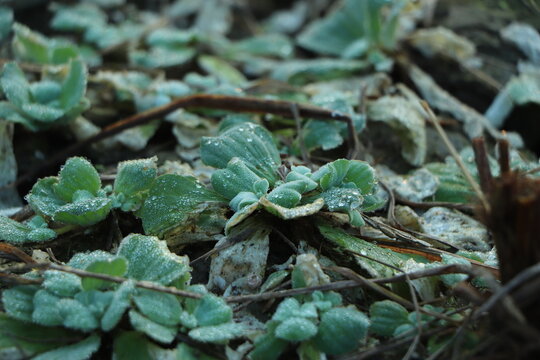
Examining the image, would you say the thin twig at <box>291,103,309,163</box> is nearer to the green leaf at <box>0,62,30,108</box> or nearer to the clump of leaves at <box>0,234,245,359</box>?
the clump of leaves at <box>0,234,245,359</box>

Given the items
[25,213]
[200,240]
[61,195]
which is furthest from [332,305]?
[25,213]

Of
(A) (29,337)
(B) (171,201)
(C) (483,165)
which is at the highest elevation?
(C) (483,165)

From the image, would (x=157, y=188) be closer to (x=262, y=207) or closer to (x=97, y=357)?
(x=262, y=207)

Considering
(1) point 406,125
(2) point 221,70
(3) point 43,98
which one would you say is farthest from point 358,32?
(3) point 43,98

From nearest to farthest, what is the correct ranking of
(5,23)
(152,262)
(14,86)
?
(152,262) < (14,86) < (5,23)

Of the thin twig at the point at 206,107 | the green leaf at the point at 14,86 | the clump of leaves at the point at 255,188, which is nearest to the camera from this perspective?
the clump of leaves at the point at 255,188

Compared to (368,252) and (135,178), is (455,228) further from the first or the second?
(135,178)

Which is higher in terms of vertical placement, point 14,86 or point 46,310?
point 14,86

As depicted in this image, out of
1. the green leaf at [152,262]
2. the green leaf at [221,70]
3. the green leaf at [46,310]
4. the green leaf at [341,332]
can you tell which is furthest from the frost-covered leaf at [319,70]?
the green leaf at [46,310]

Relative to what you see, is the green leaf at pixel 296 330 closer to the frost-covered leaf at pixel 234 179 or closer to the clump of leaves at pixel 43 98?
the frost-covered leaf at pixel 234 179
